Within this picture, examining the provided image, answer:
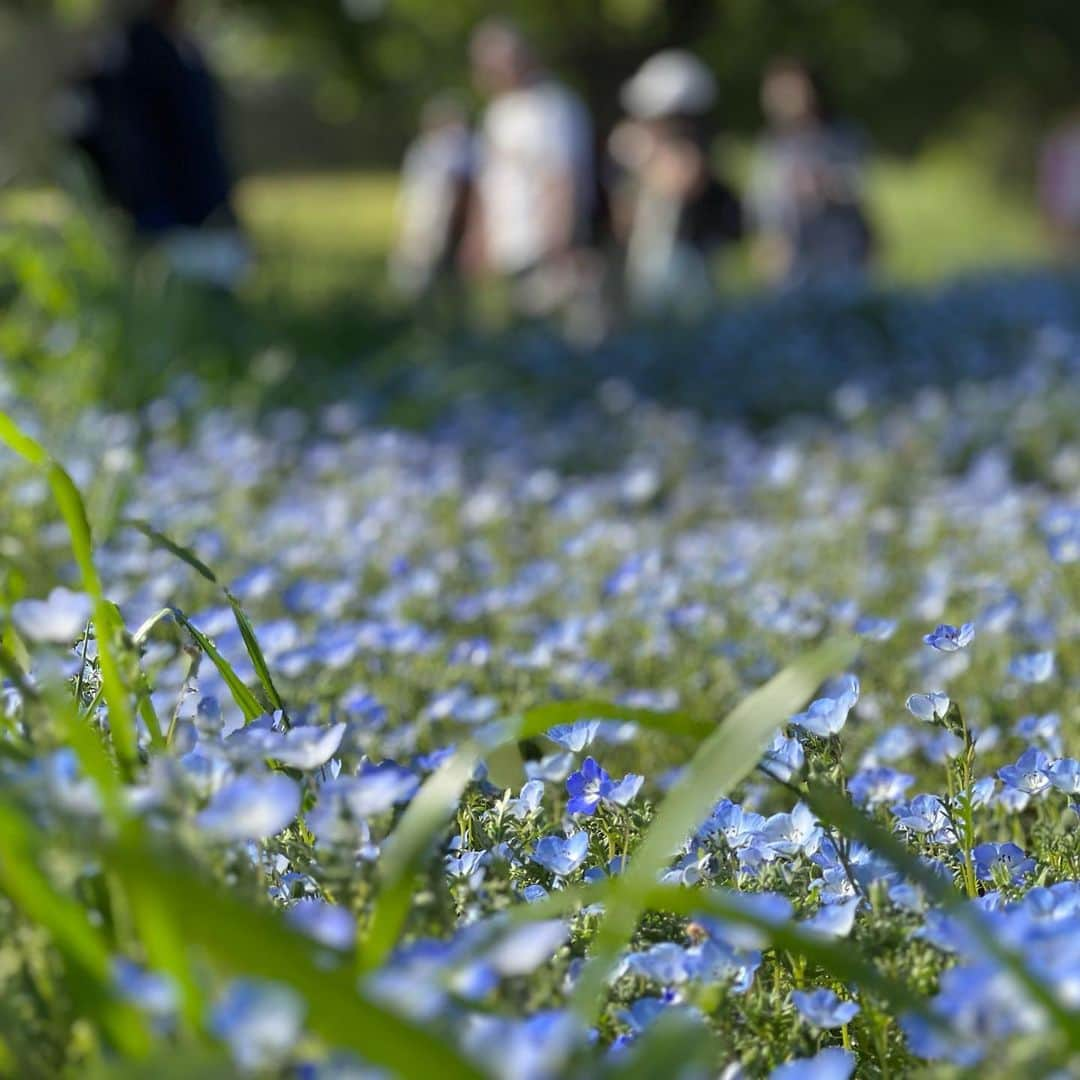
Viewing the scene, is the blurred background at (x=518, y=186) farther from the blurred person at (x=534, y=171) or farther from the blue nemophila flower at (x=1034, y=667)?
the blue nemophila flower at (x=1034, y=667)

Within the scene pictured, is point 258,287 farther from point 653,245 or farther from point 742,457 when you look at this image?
point 742,457

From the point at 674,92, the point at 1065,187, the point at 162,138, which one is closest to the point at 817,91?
the point at 674,92

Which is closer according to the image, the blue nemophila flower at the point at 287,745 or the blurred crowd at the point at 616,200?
the blue nemophila flower at the point at 287,745

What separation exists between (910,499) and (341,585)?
2140 mm

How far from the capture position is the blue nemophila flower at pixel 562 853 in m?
1.33

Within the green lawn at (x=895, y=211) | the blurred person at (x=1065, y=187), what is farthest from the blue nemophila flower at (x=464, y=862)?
the green lawn at (x=895, y=211)

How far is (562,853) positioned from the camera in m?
1.37

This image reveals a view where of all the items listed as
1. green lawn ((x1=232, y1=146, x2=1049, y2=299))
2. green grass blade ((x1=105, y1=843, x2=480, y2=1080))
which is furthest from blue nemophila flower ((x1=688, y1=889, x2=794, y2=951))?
green lawn ((x1=232, y1=146, x2=1049, y2=299))

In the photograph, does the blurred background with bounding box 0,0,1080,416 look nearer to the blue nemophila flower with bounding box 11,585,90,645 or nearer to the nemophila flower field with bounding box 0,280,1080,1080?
the nemophila flower field with bounding box 0,280,1080,1080

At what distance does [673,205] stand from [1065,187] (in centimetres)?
796

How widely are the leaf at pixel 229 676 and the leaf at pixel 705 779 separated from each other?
19.5 inches

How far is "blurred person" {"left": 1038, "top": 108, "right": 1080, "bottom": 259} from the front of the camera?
13953mm

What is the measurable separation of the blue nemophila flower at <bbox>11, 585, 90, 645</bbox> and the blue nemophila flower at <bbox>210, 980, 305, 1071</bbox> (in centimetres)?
42

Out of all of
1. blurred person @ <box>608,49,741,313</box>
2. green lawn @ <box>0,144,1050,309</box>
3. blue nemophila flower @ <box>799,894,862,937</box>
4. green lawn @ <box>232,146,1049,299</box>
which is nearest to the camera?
blue nemophila flower @ <box>799,894,862,937</box>
